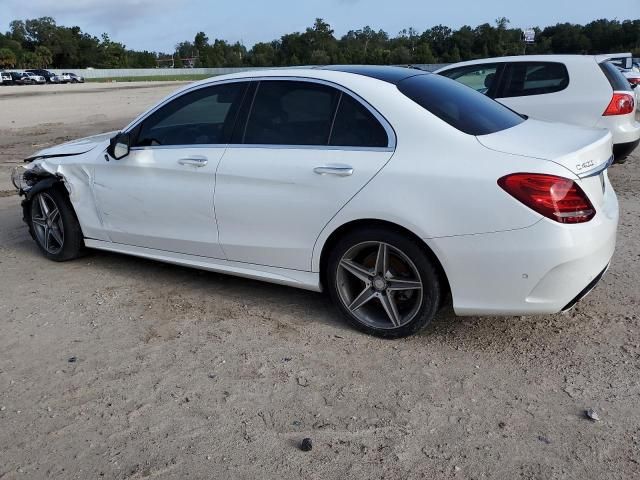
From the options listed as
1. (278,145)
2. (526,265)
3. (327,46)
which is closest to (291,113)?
(278,145)

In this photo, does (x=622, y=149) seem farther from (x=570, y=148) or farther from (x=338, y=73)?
(x=338, y=73)

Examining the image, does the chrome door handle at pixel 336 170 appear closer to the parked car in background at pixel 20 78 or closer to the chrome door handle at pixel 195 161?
the chrome door handle at pixel 195 161

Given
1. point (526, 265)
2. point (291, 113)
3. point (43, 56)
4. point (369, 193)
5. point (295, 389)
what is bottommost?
point (295, 389)

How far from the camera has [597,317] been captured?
4137 mm

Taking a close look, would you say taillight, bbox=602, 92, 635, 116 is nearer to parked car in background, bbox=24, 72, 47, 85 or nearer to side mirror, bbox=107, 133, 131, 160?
side mirror, bbox=107, 133, 131, 160

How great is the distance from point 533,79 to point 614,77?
3.34 ft

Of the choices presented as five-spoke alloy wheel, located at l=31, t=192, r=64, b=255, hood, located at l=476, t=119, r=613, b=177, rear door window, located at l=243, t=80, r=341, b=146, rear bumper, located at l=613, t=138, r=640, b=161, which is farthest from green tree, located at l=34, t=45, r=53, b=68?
hood, located at l=476, t=119, r=613, b=177

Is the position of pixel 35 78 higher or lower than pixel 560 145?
lower

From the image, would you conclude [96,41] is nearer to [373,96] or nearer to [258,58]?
[258,58]

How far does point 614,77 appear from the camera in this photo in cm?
805

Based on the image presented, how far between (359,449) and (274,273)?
168 cm

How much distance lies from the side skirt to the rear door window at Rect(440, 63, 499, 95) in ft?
18.3

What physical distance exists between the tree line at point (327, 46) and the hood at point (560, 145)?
59.8 meters

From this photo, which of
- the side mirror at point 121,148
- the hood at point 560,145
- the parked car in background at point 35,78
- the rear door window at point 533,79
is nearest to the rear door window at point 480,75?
the rear door window at point 533,79
